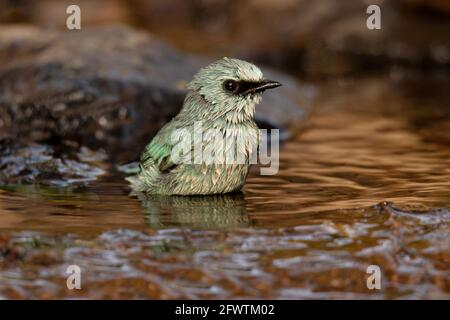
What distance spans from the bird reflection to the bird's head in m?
0.65

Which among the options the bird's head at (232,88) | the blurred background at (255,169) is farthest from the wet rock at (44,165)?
the bird's head at (232,88)

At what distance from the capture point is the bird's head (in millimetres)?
6520

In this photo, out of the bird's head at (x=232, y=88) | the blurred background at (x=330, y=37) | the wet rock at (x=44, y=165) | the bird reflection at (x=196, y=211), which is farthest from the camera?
the blurred background at (x=330, y=37)

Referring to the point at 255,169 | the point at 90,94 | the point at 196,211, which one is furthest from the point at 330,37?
the point at 196,211

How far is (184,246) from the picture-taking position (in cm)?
515

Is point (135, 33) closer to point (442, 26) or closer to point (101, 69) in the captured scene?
point (101, 69)

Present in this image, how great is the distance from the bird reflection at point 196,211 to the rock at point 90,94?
2.00 meters

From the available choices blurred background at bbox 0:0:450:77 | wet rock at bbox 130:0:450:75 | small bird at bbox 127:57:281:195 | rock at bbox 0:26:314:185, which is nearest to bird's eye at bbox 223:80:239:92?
small bird at bbox 127:57:281:195

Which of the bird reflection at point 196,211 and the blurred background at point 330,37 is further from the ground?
the blurred background at point 330,37

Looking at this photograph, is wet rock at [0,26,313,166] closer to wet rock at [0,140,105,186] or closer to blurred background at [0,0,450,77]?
wet rock at [0,140,105,186]

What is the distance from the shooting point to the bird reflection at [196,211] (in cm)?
562

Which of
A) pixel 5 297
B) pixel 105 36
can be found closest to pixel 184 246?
pixel 5 297

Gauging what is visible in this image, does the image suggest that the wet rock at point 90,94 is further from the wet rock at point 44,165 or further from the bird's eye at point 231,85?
the bird's eye at point 231,85

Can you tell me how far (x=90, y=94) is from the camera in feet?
30.5
